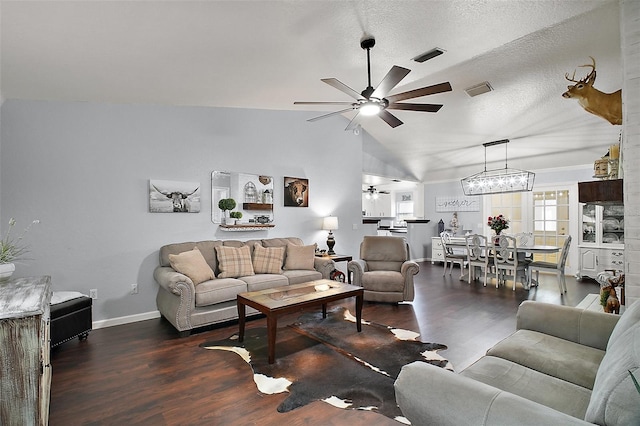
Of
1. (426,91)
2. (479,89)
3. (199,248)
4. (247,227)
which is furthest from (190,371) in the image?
(479,89)

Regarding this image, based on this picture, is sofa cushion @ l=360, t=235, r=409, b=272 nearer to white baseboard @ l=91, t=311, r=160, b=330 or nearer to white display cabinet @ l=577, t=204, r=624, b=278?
white baseboard @ l=91, t=311, r=160, b=330

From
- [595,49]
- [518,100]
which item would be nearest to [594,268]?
[518,100]

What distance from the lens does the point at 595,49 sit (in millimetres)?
3291

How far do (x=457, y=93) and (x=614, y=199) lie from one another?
280 centimetres

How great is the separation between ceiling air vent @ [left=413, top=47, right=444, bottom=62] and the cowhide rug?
2.81m

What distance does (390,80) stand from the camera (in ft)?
8.34

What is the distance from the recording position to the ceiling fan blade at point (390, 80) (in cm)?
239

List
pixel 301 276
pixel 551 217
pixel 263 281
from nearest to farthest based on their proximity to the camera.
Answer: pixel 263 281, pixel 301 276, pixel 551 217

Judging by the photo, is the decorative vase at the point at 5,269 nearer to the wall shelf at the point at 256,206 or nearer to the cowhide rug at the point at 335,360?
the cowhide rug at the point at 335,360

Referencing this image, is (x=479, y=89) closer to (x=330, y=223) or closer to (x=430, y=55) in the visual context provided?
(x=430, y=55)

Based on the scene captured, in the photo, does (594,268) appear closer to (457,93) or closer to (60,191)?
(457,93)

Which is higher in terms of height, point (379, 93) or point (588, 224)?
point (379, 93)

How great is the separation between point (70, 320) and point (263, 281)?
1.93m

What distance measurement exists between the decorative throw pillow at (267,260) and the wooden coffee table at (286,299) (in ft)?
2.87
